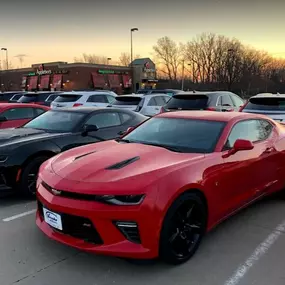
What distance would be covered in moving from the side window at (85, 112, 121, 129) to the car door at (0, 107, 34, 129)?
3.31 m

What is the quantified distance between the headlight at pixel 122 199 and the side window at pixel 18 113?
22.8 ft

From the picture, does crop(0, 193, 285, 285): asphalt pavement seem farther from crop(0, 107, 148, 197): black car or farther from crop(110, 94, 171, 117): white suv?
crop(110, 94, 171, 117): white suv

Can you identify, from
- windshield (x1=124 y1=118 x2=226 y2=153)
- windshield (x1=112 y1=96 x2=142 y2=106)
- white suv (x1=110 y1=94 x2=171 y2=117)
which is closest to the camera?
windshield (x1=124 y1=118 x2=226 y2=153)

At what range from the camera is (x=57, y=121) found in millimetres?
6684

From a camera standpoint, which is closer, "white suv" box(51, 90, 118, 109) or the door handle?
the door handle

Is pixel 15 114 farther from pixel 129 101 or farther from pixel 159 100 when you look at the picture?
pixel 159 100

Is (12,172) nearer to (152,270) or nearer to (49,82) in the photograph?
(152,270)

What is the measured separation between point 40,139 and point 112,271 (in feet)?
9.91

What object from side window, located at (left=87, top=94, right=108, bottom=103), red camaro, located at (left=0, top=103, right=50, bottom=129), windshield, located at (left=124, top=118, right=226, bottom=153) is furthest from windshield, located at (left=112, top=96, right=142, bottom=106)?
windshield, located at (left=124, top=118, right=226, bottom=153)

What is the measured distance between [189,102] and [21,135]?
616 centimetres

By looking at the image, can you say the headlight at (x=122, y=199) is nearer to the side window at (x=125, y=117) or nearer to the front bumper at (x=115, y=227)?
the front bumper at (x=115, y=227)

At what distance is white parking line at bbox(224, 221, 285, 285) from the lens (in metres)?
3.25

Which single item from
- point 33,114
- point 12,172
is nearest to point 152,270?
point 12,172

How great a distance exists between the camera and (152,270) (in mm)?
3346
